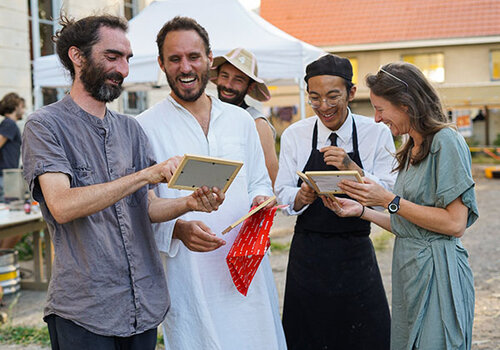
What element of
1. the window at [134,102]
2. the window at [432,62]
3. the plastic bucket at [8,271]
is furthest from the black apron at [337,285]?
the window at [432,62]

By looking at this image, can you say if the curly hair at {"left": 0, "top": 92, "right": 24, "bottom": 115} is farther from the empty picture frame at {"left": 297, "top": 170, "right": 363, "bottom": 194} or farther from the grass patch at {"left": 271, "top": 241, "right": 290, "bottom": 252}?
the empty picture frame at {"left": 297, "top": 170, "right": 363, "bottom": 194}

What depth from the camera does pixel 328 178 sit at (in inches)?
102

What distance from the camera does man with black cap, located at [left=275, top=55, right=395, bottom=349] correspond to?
3146mm

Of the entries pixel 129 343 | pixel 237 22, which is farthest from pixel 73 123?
pixel 237 22

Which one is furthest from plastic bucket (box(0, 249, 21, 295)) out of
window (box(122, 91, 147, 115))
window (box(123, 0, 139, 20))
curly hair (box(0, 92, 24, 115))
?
window (box(123, 0, 139, 20))

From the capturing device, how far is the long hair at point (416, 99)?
99.5 inches

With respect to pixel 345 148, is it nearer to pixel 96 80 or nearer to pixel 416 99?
pixel 416 99

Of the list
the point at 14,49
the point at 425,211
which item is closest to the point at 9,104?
the point at 14,49

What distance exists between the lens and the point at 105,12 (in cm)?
244

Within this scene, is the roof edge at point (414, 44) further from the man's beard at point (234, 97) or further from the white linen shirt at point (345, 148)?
the white linen shirt at point (345, 148)

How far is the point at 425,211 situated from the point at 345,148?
866mm

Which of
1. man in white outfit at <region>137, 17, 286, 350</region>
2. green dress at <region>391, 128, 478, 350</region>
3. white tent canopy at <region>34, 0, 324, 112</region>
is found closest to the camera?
green dress at <region>391, 128, 478, 350</region>

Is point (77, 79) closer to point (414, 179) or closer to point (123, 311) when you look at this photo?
point (123, 311)

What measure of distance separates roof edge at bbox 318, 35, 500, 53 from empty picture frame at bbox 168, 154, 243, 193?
76.3 ft
